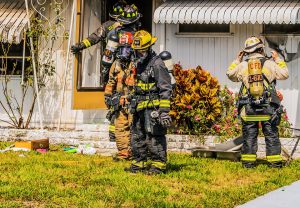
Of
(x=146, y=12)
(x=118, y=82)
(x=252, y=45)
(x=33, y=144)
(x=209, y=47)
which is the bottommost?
(x=33, y=144)

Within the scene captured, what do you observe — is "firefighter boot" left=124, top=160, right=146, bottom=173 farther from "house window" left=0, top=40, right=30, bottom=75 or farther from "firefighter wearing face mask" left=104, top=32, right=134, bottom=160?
"house window" left=0, top=40, right=30, bottom=75

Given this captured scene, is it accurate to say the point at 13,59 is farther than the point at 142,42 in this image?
Yes

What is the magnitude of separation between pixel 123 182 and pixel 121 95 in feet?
7.29

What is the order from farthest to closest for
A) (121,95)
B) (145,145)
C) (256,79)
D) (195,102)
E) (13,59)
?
(13,59), (195,102), (121,95), (256,79), (145,145)

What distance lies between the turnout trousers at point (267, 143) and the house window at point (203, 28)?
3.53 meters

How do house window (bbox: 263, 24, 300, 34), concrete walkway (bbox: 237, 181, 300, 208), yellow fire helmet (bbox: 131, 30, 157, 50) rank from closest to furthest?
concrete walkway (bbox: 237, 181, 300, 208), yellow fire helmet (bbox: 131, 30, 157, 50), house window (bbox: 263, 24, 300, 34)

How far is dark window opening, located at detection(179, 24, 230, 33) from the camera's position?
13125 mm

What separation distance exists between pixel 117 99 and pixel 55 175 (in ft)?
6.02

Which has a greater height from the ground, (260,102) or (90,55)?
(90,55)

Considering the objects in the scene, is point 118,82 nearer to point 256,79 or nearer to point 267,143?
point 256,79

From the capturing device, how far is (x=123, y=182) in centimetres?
845

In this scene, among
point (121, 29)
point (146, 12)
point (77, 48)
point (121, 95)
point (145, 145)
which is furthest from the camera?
point (146, 12)

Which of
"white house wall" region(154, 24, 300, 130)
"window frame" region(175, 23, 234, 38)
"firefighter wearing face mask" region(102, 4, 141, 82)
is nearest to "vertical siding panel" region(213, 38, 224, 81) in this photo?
"white house wall" region(154, 24, 300, 130)

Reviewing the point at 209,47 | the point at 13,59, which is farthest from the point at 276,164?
the point at 13,59
